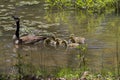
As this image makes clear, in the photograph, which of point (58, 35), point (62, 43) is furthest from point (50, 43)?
point (58, 35)

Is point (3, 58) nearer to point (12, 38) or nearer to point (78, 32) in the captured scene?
point (12, 38)

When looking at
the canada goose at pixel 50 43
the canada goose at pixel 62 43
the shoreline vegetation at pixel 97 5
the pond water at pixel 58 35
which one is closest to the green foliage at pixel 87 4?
the shoreline vegetation at pixel 97 5

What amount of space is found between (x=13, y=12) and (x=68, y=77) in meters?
16.6

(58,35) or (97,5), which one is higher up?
(97,5)

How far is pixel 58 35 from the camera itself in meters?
18.4

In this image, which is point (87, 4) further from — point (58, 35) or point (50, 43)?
point (50, 43)

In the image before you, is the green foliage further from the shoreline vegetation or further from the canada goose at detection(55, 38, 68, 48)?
the canada goose at detection(55, 38, 68, 48)

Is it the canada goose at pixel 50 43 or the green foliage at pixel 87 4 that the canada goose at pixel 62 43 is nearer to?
the canada goose at pixel 50 43

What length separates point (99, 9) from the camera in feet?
80.6

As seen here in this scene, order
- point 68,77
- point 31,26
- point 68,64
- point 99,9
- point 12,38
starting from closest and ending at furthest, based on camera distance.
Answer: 1. point 68,77
2. point 68,64
3. point 12,38
4. point 31,26
5. point 99,9

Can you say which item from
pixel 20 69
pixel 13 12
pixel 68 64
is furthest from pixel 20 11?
pixel 20 69

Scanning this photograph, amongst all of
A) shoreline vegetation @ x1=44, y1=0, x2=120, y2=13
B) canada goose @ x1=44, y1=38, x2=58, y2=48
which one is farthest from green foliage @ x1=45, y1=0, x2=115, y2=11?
canada goose @ x1=44, y1=38, x2=58, y2=48

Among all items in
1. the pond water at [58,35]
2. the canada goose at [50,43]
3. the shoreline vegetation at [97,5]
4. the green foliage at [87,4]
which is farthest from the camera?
the green foliage at [87,4]

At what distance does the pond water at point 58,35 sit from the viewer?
12219mm
